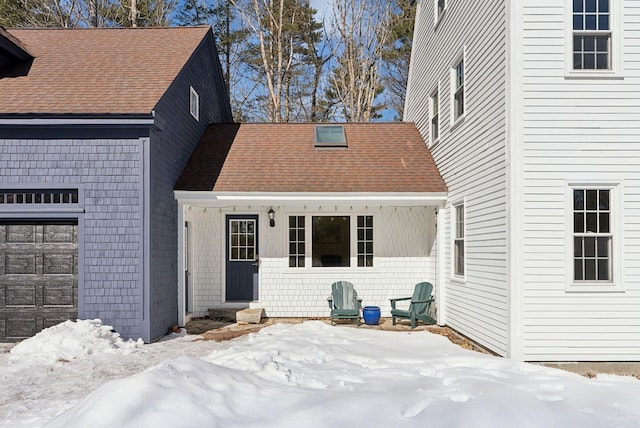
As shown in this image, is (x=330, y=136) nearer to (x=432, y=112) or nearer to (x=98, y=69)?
(x=432, y=112)

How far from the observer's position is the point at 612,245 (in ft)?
18.4

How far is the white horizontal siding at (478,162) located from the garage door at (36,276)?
6.42 metres

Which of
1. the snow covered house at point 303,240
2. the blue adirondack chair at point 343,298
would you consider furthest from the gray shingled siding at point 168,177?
the blue adirondack chair at point 343,298

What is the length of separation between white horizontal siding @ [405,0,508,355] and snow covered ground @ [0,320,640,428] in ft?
2.66

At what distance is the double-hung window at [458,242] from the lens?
7.70 meters

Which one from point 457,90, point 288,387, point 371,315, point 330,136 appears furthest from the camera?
point 330,136

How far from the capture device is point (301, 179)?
8531 mm

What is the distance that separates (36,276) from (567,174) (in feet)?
26.5

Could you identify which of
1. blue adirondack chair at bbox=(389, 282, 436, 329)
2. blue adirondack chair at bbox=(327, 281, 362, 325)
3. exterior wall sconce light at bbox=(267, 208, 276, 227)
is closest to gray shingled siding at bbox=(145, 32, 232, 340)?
exterior wall sconce light at bbox=(267, 208, 276, 227)

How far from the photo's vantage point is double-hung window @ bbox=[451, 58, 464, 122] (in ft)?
24.9

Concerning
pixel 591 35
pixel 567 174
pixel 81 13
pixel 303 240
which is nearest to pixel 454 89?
pixel 591 35

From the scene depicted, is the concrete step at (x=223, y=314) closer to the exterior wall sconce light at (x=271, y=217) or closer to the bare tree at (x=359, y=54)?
the exterior wall sconce light at (x=271, y=217)

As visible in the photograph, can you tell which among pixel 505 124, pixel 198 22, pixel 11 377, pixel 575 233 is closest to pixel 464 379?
pixel 575 233

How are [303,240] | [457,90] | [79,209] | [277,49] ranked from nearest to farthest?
[79,209]
[457,90]
[303,240]
[277,49]
